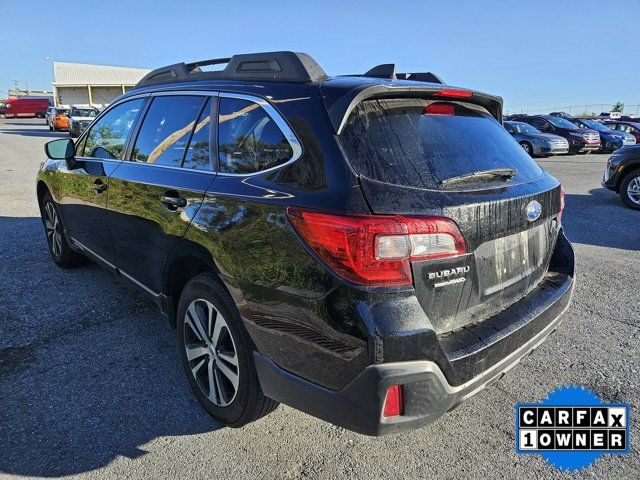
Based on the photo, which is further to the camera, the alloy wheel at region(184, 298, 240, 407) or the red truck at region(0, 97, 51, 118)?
the red truck at region(0, 97, 51, 118)

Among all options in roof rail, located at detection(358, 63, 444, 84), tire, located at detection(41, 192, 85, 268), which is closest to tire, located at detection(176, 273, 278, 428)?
roof rail, located at detection(358, 63, 444, 84)

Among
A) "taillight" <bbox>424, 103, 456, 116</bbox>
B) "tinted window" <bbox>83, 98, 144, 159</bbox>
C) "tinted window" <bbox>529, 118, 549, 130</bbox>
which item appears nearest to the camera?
"taillight" <bbox>424, 103, 456, 116</bbox>

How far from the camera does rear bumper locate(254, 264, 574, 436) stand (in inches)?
66.4

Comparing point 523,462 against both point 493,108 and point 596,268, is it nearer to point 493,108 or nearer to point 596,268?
point 493,108

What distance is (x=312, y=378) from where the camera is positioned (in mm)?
1882

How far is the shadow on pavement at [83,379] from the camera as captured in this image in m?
2.31

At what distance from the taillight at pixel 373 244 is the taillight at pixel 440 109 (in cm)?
73

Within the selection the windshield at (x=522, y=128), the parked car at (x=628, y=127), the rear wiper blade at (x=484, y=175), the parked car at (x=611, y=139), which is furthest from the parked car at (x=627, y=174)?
the parked car at (x=628, y=127)

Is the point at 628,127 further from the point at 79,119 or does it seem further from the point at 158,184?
the point at 79,119

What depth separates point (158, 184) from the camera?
109 inches

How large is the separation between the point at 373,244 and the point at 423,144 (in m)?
0.67

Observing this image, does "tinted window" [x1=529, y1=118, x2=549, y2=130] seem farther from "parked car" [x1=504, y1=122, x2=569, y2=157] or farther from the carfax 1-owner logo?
the carfax 1-owner logo

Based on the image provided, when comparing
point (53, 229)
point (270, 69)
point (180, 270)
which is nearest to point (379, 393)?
point (180, 270)

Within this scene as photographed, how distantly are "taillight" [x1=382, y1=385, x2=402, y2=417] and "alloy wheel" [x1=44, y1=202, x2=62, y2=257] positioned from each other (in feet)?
13.9
